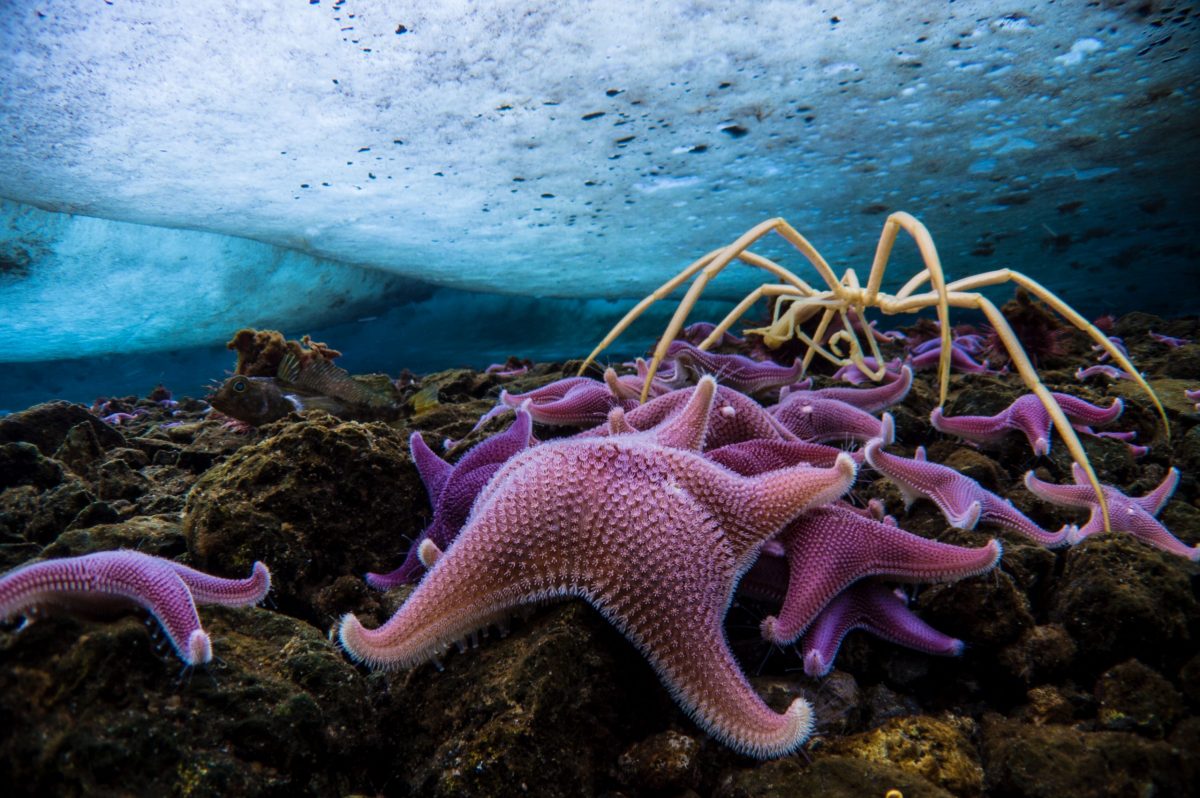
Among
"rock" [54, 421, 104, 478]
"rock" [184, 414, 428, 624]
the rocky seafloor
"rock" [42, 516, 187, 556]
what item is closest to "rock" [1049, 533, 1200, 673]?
the rocky seafloor

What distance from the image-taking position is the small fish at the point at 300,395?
289cm

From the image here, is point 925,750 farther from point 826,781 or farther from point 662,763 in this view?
point 662,763

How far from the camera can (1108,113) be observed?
748 centimetres

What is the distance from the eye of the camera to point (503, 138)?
623 centimetres

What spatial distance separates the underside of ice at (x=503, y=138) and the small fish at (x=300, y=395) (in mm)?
3033

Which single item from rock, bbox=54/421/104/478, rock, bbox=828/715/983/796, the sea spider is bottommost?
rock, bbox=54/421/104/478

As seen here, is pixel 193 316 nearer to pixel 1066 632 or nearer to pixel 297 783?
pixel 297 783

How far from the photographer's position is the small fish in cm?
289

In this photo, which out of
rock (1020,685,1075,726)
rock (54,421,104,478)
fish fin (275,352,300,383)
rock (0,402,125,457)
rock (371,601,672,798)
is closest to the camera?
rock (371,601,672,798)

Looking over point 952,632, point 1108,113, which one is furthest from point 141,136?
point 1108,113

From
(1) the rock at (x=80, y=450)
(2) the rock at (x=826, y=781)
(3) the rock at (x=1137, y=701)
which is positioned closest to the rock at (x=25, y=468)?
(1) the rock at (x=80, y=450)

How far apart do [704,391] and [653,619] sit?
2.20ft

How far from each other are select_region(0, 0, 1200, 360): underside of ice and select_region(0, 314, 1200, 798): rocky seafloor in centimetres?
444

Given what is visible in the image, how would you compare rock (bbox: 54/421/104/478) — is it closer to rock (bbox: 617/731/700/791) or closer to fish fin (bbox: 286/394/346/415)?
fish fin (bbox: 286/394/346/415)
